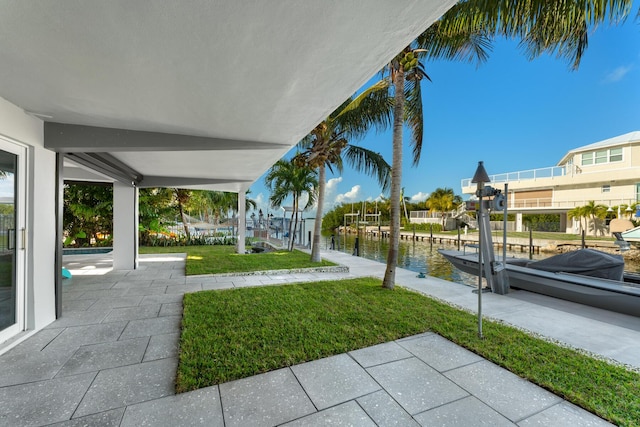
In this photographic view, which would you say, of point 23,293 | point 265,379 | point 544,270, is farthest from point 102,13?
point 544,270

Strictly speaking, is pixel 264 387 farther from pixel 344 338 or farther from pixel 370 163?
pixel 370 163

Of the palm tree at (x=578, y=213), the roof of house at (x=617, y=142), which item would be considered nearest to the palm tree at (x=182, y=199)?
the palm tree at (x=578, y=213)

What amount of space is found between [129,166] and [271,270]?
13.3 feet

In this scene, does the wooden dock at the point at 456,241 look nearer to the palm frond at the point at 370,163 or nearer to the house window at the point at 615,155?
the palm frond at the point at 370,163

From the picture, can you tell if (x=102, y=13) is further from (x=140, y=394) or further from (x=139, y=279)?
(x=139, y=279)

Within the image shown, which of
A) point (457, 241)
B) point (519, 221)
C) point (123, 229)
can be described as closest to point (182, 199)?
point (123, 229)

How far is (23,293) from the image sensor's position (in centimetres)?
324

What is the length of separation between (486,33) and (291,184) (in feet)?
26.3

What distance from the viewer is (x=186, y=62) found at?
6.99 ft

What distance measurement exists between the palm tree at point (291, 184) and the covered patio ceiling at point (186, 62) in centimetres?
716

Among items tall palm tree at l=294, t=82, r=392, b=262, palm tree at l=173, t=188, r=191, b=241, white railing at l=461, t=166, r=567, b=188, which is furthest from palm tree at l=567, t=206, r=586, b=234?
palm tree at l=173, t=188, r=191, b=241

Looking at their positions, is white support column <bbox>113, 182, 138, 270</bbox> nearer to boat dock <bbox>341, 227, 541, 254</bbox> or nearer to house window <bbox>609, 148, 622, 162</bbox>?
boat dock <bbox>341, 227, 541, 254</bbox>

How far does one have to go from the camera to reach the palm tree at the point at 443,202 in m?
34.5

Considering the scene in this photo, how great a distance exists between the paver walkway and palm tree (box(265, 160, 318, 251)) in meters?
7.94
